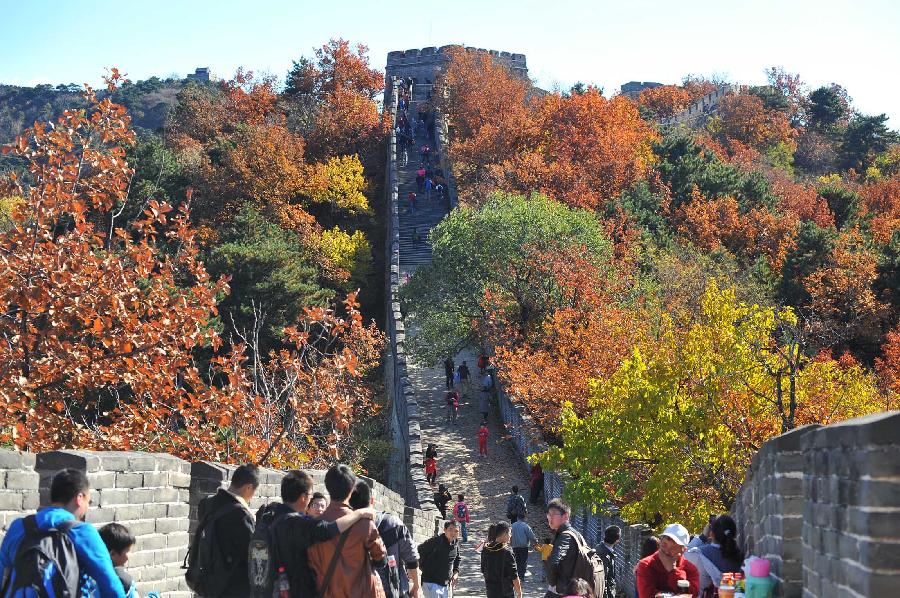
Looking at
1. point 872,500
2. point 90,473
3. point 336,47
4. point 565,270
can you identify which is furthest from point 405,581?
point 336,47

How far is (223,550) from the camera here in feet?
27.5

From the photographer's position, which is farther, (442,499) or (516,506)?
(442,499)

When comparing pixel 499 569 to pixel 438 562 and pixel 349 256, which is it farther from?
pixel 349 256

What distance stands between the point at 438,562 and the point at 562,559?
9.33ft

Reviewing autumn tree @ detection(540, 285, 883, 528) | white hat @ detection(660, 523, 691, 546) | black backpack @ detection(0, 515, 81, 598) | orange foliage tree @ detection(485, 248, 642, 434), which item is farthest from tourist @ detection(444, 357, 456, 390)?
black backpack @ detection(0, 515, 81, 598)

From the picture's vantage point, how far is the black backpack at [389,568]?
8977 millimetres

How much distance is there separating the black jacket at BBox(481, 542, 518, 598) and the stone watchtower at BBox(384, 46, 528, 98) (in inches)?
2905

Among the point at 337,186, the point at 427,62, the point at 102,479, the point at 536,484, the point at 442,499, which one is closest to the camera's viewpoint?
the point at 102,479

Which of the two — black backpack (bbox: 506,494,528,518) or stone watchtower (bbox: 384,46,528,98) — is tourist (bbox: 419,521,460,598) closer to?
black backpack (bbox: 506,494,528,518)

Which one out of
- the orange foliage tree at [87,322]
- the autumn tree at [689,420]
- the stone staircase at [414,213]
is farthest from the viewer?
the stone staircase at [414,213]

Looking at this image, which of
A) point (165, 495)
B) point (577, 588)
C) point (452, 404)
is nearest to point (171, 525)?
point (165, 495)

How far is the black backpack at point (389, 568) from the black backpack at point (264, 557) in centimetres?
87

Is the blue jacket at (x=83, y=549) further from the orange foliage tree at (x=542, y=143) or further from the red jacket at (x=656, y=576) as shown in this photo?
the orange foliage tree at (x=542, y=143)

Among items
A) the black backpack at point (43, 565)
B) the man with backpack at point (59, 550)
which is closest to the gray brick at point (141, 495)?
the man with backpack at point (59, 550)
